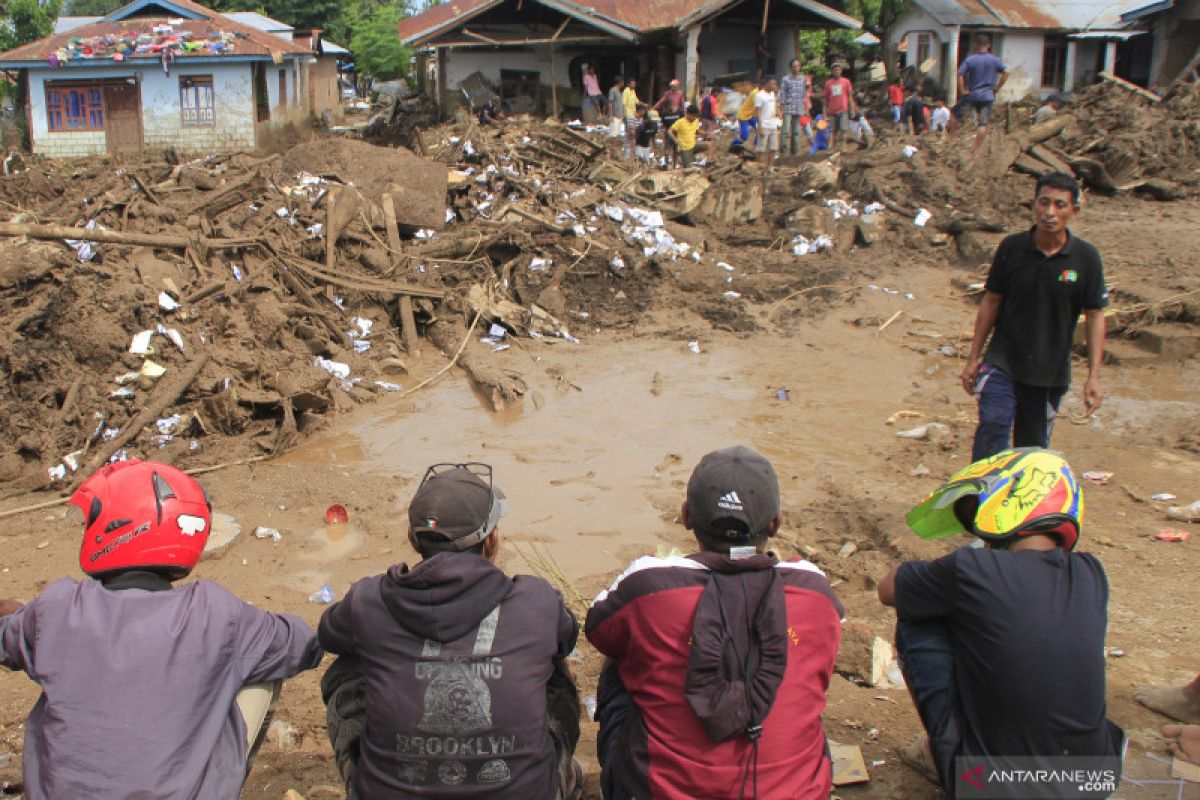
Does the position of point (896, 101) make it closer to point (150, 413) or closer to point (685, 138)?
point (685, 138)

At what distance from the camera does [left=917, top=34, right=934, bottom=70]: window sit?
2698 centimetres

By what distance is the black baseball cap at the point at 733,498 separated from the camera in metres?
2.44

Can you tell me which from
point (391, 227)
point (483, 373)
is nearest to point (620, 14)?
point (391, 227)

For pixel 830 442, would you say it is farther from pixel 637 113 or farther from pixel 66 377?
pixel 637 113

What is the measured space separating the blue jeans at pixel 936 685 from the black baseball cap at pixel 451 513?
1208 millimetres

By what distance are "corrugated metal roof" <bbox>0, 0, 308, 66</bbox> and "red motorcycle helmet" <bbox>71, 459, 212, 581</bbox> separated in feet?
80.0

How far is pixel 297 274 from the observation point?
977 centimetres

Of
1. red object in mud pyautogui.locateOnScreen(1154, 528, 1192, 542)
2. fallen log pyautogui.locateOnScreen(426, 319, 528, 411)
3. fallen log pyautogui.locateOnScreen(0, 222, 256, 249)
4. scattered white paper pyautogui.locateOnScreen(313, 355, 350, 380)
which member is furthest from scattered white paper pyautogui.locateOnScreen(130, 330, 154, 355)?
red object in mud pyautogui.locateOnScreen(1154, 528, 1192, 542)

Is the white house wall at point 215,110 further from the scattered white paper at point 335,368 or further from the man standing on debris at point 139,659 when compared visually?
the man standing on debris at point 139,659

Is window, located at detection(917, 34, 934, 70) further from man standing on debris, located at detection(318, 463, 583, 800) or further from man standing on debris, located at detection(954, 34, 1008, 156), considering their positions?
man standing on debris, located at detection(318, 463, 583, 800)

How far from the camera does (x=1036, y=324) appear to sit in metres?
4.82

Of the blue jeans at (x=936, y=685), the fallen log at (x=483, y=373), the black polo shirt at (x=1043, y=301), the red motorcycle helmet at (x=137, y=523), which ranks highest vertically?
the black polo shirt at (x=1043, y=301)

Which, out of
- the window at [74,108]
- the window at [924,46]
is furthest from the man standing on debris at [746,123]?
the window at [74,108]

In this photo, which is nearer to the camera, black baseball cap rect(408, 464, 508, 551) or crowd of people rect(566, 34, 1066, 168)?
black baseball cap rect(408, 464, 508, 551)
